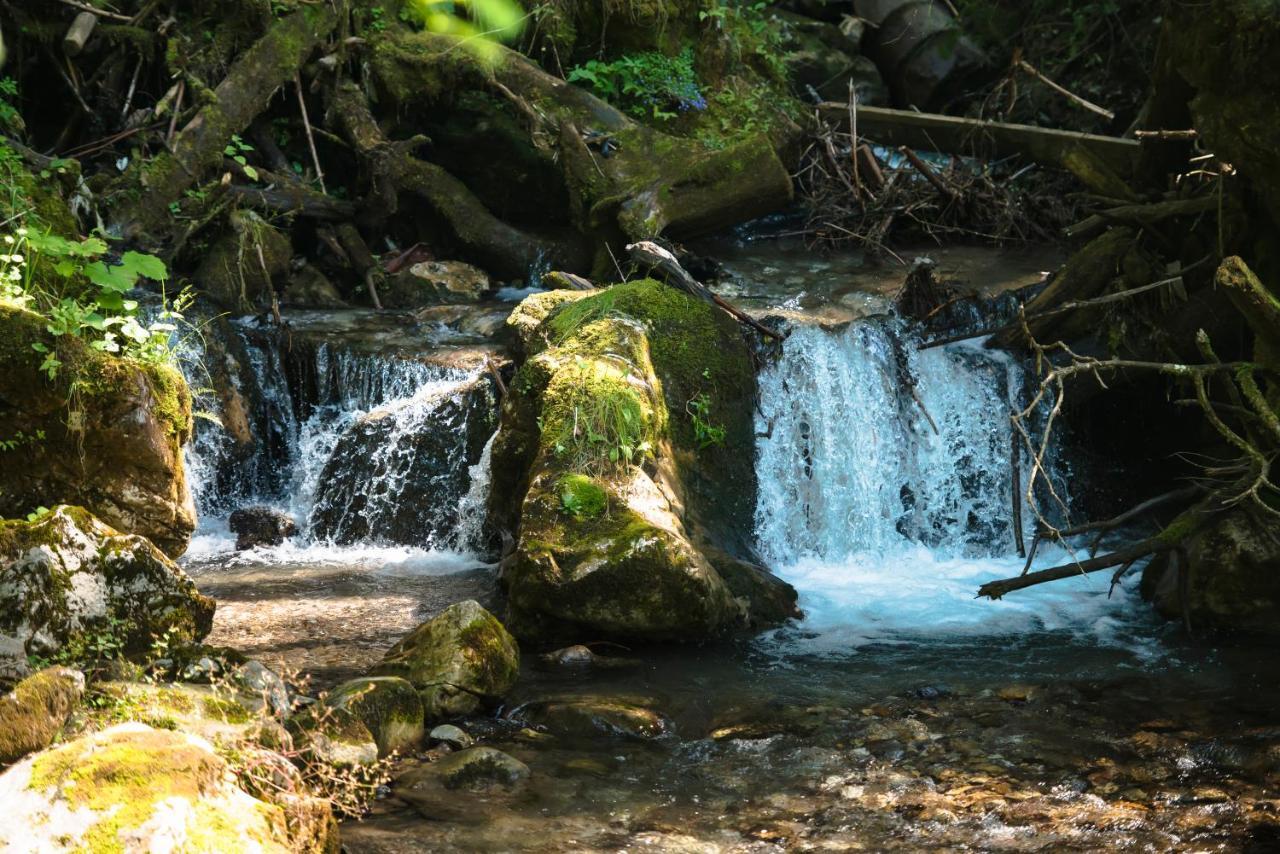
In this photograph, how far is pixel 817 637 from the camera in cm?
671

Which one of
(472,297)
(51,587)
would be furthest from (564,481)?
(472,297)

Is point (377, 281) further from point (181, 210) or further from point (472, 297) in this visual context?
point (181, 210)

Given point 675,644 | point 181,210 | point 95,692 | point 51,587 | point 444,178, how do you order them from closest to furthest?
point 95,692, point 51,587, point 675,644, point 181,210, point 444,178

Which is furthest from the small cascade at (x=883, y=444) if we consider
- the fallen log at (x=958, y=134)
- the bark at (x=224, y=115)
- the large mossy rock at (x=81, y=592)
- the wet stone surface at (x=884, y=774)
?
the bark at (x=224, y=115)

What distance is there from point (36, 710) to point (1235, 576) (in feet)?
Result: 18.4

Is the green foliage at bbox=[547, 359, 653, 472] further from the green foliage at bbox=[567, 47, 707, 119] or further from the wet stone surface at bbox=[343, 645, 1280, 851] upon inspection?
the green foliage at bbox=[567, 47, 707, 119]

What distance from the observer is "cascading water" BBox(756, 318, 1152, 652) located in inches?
316

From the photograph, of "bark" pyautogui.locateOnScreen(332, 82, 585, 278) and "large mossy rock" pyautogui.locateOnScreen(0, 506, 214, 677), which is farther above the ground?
"bark" pyautogui.locateOnScreen(332, 82, 585, 278)

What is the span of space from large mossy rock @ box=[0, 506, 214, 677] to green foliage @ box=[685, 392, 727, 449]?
329cm

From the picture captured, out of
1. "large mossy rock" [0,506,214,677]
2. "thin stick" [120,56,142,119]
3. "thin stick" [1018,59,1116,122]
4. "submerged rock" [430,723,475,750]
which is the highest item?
"thin stick" [120,56,142,119]

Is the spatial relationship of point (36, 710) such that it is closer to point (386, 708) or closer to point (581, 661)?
point (386, 708)

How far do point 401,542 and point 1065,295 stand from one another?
4.78 meters

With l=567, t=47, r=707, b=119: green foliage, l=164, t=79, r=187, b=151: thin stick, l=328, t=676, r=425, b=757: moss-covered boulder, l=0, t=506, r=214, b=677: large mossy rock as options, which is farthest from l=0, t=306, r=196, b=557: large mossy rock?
l=567, t=47, r=707, b=119: green foliage

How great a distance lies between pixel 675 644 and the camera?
20.9 ft
